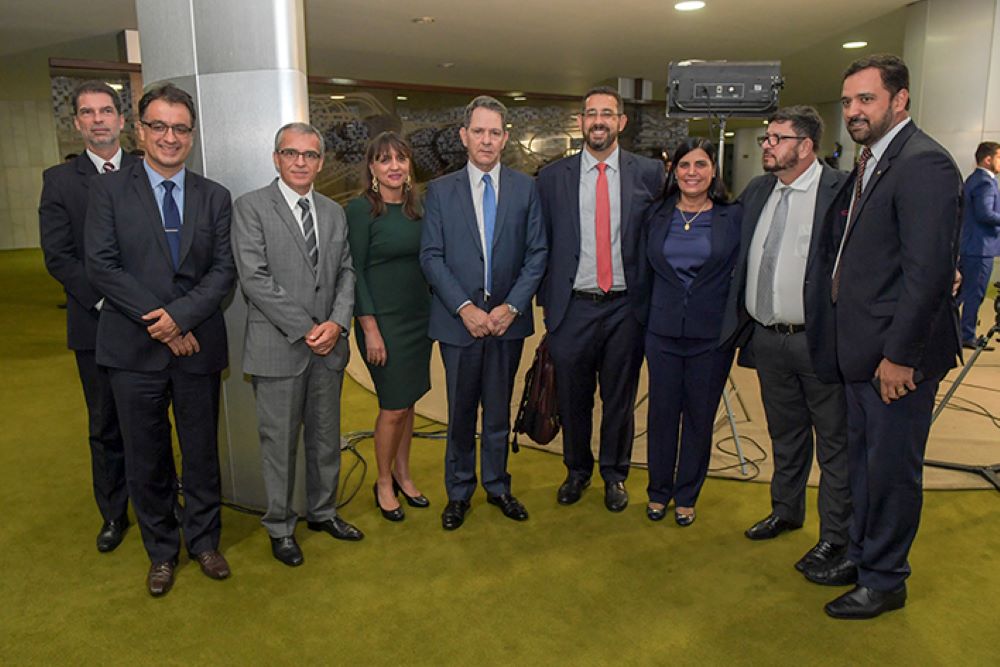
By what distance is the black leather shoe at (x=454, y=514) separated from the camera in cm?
332

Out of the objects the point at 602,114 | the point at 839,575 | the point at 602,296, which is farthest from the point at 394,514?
the point at 602,114

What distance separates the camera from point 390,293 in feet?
10.7

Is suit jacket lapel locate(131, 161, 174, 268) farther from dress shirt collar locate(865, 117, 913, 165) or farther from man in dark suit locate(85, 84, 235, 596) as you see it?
dress shirt collar locate(865, 117, 913, 165)

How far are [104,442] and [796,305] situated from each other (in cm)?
277

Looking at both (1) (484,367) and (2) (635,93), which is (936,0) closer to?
(2) (635,93)

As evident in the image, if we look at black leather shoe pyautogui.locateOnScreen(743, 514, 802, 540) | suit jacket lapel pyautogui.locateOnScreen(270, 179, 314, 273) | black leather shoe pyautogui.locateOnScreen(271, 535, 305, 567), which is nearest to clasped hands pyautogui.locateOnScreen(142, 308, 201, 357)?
suit jacket lapel pyautogui.locateOnScreen(270, 179, 314, 273)

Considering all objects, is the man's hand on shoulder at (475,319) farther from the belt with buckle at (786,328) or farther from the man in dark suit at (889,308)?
the man in dark suit at (889,308)

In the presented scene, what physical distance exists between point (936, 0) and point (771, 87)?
242 inches

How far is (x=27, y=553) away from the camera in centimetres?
316

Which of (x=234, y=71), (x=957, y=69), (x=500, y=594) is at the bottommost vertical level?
(x=500, y=594)

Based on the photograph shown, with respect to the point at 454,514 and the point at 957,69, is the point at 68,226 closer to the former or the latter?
the point at 454,514

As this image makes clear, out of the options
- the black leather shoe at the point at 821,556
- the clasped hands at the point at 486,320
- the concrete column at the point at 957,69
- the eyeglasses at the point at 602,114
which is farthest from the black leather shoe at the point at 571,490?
the concrete column at the point at 957,69

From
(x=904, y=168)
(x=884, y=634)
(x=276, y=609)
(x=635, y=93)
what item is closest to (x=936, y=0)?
(x=635, y=93)

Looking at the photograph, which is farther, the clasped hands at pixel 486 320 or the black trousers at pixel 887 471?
the clasped hands at pixel 486 320
